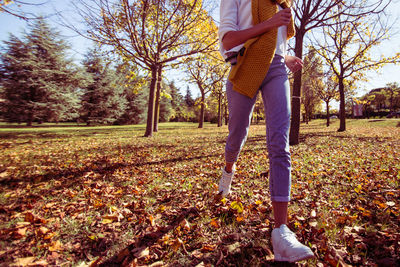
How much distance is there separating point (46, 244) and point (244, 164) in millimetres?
3703

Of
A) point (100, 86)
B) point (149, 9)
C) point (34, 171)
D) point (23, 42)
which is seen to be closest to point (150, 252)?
point (34, 171)

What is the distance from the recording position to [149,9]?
808 cm

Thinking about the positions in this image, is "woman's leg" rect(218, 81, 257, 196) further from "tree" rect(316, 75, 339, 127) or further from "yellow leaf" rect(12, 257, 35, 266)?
"tree" rect(316, 75, 339, 127)

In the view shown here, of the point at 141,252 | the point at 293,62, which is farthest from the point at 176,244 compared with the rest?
the point at 293,62

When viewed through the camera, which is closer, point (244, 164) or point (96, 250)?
point (96, 250)

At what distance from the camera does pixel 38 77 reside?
16.1 meters

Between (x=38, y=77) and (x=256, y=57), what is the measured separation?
20.5 m

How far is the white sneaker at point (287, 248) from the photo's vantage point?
132cm

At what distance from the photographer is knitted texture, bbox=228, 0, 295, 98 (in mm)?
1643

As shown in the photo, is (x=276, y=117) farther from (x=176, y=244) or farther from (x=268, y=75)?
(x=176, y=244)

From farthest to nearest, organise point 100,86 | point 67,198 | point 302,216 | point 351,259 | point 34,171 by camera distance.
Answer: point 100,86, point 34,171, point 67,198, point 302,216, point 351,259

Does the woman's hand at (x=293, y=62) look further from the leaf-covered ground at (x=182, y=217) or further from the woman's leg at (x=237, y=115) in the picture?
the leaf-covered ground at (x=182, y=217)

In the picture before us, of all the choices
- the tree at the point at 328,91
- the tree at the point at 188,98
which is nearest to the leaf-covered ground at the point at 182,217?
the tree at the point at 328,91

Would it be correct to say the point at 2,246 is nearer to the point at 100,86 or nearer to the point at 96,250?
the point at 96,250
